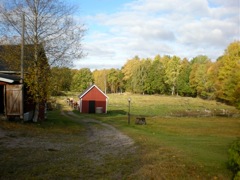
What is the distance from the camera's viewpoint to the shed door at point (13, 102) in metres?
23.1

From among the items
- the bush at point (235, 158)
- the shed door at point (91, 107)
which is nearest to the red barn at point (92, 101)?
the shed door at point (91, 107)

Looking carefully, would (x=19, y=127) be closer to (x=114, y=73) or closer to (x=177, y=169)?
(x=177, y=169)

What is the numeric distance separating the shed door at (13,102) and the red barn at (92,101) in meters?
25.9

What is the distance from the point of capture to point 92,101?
49.5 meters

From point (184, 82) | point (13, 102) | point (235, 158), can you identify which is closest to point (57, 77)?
point (13, 102)

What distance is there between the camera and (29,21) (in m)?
23.5

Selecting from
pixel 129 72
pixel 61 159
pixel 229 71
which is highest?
pixel 129 72

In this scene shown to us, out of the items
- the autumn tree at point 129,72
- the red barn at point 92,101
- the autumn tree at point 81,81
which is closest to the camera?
the red barn at point 92,101

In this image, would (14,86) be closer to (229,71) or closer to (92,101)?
(92,101)

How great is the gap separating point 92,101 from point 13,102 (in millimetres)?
26634

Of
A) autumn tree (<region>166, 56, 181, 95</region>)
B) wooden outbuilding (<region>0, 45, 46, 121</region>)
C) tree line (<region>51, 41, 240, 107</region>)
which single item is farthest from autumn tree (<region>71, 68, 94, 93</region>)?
wooden outbuilding (<region>0, 45, 46, 121</region>)

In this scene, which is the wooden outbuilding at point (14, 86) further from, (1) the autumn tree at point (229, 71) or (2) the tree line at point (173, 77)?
(2) the tree line at point (173, 77)

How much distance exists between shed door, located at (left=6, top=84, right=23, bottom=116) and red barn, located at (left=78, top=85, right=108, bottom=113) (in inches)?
1021

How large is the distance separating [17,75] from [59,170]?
1824cm
